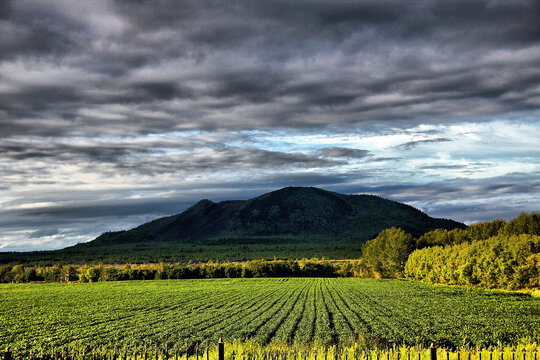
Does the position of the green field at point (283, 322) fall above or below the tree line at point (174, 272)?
above

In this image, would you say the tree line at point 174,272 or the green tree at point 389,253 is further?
the tree line at point 174,272

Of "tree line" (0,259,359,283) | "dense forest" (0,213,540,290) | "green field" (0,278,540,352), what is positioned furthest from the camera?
"tree line" (0,259,359,283)

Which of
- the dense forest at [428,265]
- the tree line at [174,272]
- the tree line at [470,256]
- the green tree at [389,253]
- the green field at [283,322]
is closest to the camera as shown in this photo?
the green field at [283,322]

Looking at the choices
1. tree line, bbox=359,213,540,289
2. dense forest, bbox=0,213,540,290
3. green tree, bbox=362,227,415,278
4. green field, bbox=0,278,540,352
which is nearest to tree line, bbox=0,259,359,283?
dense forest, bbox=0,213,540,290

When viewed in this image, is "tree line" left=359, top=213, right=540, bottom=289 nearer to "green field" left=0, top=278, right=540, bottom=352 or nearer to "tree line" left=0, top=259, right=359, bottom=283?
"green field" left=0, top=278, right=540, bottom=352

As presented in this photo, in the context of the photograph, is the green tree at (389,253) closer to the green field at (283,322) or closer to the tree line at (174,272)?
the tree line at (174,272)

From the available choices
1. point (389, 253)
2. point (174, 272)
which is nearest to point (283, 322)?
point (389, 253)

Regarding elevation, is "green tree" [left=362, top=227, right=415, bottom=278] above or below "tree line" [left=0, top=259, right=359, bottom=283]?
above

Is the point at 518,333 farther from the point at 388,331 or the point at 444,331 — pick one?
the point at 388,331

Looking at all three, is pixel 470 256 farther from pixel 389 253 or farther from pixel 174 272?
pixel 174 272

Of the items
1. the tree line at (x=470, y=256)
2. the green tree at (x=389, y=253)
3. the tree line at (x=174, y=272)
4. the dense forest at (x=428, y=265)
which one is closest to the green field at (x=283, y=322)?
the tree line at (x=470, y=256)

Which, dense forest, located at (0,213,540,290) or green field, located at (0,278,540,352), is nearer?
green field, located at (0,278,540,352)

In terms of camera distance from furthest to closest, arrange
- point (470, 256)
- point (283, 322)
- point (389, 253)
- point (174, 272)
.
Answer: point (174, 272) → point (389, 253) → point (470, 256) → point (283, 322)

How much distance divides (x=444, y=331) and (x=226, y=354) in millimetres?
19031
